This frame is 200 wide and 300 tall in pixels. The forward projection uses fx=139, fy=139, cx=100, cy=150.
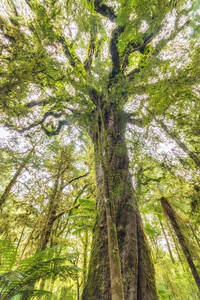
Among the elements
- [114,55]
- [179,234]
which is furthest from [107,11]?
[179,234]

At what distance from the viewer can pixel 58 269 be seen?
188 cm

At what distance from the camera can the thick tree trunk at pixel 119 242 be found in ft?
4.54

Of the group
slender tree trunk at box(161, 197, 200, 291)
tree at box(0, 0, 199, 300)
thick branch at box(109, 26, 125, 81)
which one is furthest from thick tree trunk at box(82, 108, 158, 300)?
slender tree trunk at box(161, 197, 200, 291)

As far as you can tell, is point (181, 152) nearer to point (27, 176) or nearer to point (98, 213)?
point (98, 213)

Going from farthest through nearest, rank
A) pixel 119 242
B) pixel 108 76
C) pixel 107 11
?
pixel 107 11
pixel 108 76
pixel 119 242

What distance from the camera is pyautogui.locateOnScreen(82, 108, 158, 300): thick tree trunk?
54.5 inches

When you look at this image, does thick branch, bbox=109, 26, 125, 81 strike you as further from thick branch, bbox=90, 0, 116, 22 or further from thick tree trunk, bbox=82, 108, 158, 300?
thick tree trunk, bbox=82, 108, 158, 300

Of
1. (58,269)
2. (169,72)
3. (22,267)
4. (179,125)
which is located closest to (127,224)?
(58,269)

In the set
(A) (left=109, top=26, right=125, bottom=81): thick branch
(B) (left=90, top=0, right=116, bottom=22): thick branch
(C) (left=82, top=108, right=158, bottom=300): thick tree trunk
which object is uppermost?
(B) (left=90, top=0, right=116, bottom=22): thick branch

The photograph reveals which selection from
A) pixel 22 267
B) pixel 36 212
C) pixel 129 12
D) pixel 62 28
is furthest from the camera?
pixel 36 212

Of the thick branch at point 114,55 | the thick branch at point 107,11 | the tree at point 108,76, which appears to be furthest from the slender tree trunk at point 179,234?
the thick branch at point 107,11

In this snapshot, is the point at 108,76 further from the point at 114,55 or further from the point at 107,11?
the point at 107,11

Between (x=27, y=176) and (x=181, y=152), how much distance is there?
403 centimetres

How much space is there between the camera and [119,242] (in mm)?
1773
